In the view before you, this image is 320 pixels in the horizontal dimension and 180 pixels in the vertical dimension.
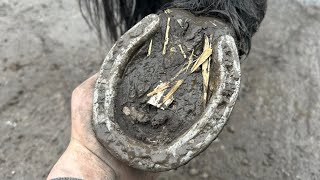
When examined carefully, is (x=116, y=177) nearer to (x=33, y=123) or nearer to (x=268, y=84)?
(x=33, y=123)

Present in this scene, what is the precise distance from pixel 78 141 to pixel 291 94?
92cm

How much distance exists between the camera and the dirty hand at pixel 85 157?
40.6 inches

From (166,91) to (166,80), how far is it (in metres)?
0.03

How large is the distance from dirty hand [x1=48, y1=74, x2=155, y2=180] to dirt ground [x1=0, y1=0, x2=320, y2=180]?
0.46m

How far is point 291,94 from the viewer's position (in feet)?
5.65

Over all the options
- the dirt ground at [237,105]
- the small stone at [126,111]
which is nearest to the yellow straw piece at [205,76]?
the small stone at [126,111]

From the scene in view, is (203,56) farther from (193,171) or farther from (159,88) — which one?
(193,171)

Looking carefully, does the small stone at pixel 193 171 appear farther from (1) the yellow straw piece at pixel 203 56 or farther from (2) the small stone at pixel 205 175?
(1) the yellow straw piece at pixel 203 56

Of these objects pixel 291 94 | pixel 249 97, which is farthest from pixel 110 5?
pixel 291 94

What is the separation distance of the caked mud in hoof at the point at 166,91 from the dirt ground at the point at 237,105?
57 cm

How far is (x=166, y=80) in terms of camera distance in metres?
1.04

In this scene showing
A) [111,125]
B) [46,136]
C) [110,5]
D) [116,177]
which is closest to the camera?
[111,125]

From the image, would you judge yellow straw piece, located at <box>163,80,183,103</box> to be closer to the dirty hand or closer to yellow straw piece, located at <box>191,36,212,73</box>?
yellow straw piece, located at <box>191,36,212,73</box>

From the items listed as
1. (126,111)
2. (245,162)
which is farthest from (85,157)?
(245,162)
